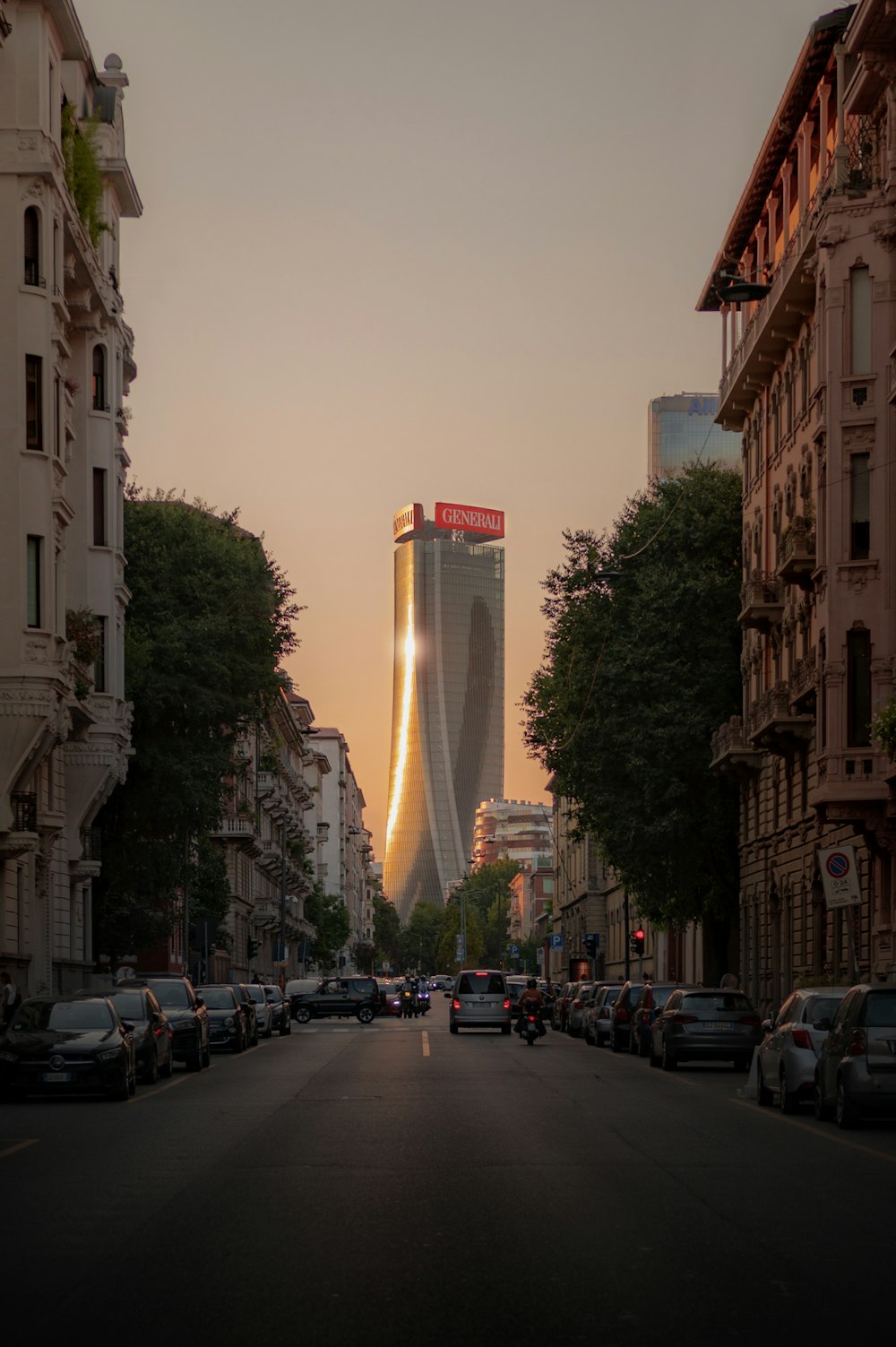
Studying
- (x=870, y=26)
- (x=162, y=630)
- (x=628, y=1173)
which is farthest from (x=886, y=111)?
(x=628, y=1173)

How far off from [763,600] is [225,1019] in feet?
55.7

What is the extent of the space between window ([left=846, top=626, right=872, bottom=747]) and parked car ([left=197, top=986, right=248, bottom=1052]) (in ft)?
46.6

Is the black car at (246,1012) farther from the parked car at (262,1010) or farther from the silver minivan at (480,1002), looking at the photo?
the silver minivan at (480,1002)

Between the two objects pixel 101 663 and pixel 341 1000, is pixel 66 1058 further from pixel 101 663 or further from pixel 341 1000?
pixel 341 1000

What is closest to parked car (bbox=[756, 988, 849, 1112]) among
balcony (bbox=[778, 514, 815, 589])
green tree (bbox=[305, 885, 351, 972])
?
balcony (bbox=[778, 514, 815, 589])

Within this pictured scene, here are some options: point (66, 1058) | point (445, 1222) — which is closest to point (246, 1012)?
point (66, 1058)

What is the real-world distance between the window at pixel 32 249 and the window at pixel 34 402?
170 cm

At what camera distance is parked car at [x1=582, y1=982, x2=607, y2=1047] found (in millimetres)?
49750

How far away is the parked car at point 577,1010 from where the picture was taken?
180 feet

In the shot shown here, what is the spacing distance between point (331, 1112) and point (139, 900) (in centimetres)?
3869

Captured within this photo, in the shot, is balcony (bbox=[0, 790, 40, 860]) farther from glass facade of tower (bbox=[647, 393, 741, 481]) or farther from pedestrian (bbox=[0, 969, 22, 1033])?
glass facade of tower (bbox=[647, 393, 741, 481])

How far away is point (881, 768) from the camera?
38.2m

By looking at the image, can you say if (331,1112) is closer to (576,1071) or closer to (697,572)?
(576,1071)

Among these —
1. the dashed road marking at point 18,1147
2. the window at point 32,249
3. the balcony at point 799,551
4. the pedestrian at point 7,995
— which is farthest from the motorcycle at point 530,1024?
the dashed road marking at point 18,1147
